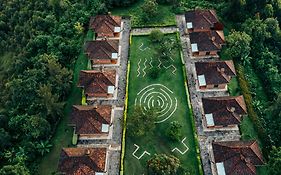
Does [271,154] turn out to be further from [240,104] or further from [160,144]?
[160,144]

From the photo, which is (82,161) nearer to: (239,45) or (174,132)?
(174,132)

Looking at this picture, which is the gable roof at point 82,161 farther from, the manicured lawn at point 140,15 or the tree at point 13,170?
the manicured lawn at point 140,15

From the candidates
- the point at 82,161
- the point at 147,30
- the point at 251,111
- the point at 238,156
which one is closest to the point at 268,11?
the point at 251,111

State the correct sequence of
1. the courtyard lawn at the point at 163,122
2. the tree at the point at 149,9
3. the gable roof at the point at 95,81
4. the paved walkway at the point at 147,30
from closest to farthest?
1. the courtyard lawn at the point at 163,122
2. the gable roof at the point at 95,81
3. the paved walkway at the point at 147,30
4. the tree at the point at 149,9

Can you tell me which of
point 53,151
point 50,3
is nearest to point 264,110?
point 53,151

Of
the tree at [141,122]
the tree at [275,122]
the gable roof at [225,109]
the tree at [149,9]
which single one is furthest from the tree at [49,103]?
the tree at [275,122]
